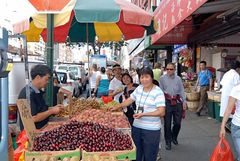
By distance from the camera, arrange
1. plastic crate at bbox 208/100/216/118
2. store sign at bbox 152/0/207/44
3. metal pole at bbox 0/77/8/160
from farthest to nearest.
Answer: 1. plastic crate at bbox 208/100/216/118
2. store sign at bbox 152/0/207/44
3. metal pole at bbox 0/77/8/160

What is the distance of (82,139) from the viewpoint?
390 cm

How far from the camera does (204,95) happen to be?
41.5 ft

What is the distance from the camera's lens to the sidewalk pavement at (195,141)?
7160 millimetres

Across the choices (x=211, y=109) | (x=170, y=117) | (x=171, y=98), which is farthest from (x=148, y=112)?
(x=211, y=109)

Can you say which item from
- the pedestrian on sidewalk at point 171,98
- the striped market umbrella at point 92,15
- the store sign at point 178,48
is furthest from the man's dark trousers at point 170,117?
the store sign at point 178,48

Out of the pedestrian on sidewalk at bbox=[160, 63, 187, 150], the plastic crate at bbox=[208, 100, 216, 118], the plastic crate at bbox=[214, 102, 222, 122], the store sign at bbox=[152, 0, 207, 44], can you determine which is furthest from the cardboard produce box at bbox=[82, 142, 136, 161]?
the plastic crate at bbox=[208, 100, 216, 118]

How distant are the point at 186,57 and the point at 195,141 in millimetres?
9130

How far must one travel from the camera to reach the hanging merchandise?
55.3ft

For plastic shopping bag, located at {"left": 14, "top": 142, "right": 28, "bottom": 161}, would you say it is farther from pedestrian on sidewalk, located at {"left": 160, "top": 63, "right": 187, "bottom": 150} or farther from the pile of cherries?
pedestrian on sidewalk, located at {"left": 160, "top": 63, "right": 187, "bottom": 150}

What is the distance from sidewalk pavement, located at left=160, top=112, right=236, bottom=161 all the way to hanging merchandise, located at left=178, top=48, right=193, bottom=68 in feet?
16.9

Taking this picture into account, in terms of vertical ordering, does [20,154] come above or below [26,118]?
below

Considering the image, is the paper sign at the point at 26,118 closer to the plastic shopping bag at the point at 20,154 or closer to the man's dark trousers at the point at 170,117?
the plastic shopping bag at the point at 20,154

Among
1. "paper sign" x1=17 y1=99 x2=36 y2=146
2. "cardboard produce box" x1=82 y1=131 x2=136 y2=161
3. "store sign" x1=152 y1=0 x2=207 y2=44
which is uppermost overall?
"store sign" x1=152 y1=0 x2=207 y2=44

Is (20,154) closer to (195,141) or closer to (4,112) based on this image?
(4,112)
